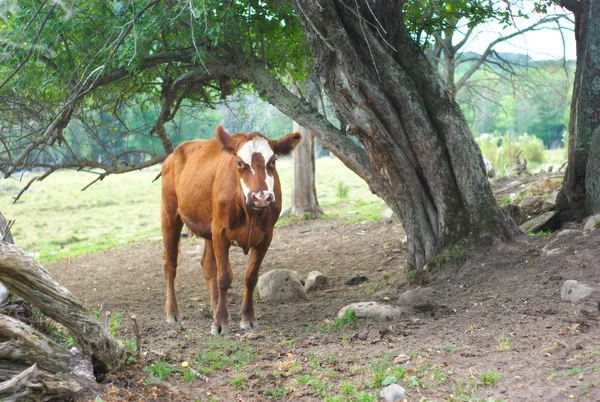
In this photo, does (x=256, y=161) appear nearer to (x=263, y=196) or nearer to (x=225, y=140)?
(x=263, y=196)

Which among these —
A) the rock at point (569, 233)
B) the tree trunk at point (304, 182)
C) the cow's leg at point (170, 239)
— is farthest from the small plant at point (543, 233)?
the tree trunk at point (304, 182)

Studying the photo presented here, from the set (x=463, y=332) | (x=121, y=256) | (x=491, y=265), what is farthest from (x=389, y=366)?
(x=121, y=256)

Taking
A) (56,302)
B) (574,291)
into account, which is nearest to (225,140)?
(56,302)

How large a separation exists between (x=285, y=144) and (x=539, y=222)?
3.65 meters

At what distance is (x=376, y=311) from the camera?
22.6 feet

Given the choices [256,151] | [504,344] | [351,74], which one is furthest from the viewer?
[351,74]

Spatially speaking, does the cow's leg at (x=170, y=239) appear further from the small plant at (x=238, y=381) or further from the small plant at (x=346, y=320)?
the small plant at (x=238, y=381)

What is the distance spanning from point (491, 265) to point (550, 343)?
7.42 feet

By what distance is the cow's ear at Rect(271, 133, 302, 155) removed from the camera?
→ 775 centimetres

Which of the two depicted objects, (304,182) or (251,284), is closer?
(251,284)

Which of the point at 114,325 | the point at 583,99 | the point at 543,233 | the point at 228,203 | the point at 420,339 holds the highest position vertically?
the point at 583,99

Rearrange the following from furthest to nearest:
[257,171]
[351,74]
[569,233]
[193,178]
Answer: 1. [193,178]
2. [569,233]
3. [351,74]
4. [257,171]

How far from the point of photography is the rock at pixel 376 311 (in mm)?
6832

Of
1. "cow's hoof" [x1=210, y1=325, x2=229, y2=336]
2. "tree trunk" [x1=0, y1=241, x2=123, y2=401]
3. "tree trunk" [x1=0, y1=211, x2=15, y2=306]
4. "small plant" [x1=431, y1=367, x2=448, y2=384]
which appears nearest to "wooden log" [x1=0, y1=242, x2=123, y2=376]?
"tree trunk" [x1=0, y1=241, x2=123, y2=401]
